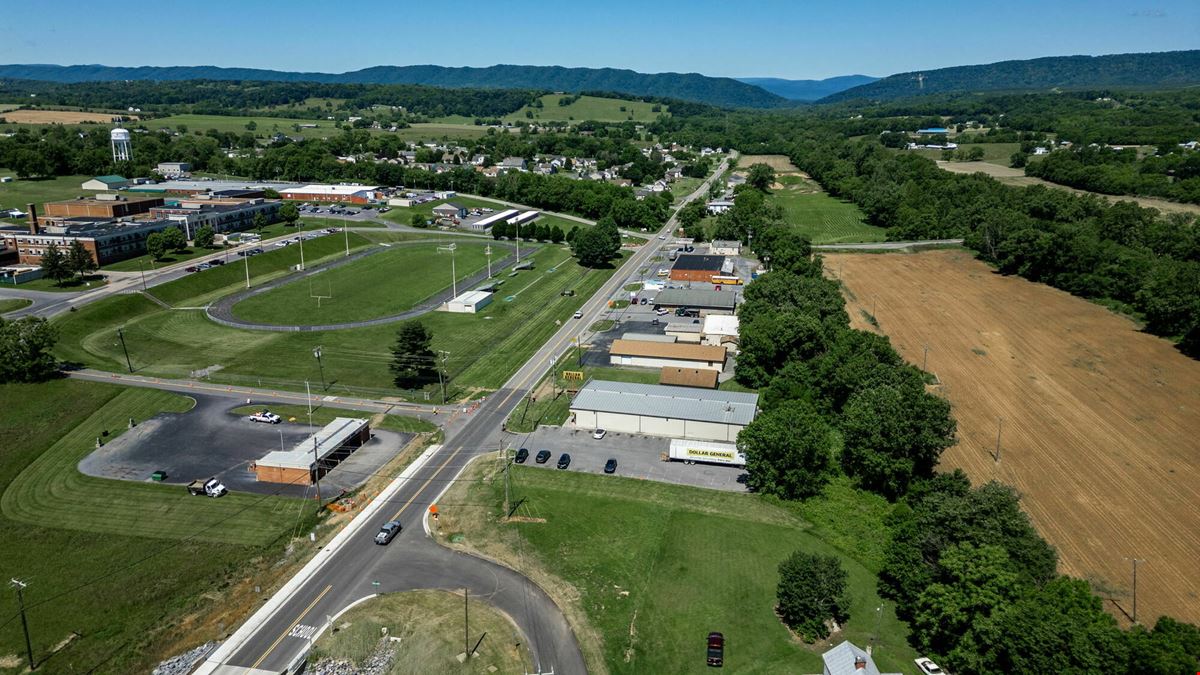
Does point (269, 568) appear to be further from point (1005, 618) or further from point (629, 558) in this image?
point (1005, 618)

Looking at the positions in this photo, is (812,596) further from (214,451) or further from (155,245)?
(155,245)

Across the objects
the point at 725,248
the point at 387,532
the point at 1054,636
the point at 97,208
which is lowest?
the point at 387,532

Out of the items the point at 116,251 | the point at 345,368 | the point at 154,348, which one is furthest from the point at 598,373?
the point at 116,251

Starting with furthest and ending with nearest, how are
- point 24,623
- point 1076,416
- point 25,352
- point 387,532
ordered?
point 25,352 < point 1076,416 < point 387,532 < point 24,623

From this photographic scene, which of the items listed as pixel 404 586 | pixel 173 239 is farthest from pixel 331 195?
pixel 404 586

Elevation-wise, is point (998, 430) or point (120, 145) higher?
point (120, 145)

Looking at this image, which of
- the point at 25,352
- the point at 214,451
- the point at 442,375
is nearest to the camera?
the point at 214,451

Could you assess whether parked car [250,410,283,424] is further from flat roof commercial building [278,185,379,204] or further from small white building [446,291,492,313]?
flat roof commercial building [278,185,379,204]
